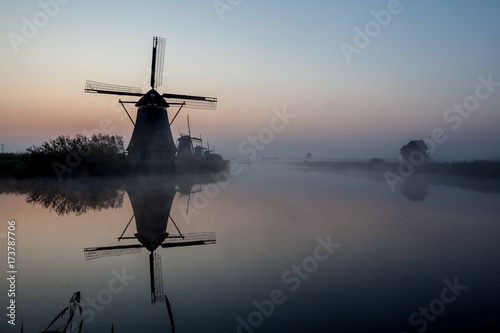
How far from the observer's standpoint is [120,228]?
11.0 m

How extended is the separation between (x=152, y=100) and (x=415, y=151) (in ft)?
179

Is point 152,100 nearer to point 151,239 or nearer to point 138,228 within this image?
point 138,228

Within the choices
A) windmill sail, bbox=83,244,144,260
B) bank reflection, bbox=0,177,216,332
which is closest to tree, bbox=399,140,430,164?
bank reflection, bbox=0,177,216,332

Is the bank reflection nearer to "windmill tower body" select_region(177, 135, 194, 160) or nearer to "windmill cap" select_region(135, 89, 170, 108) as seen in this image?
"windmill cap" select_region(135, 89, 170, 108)

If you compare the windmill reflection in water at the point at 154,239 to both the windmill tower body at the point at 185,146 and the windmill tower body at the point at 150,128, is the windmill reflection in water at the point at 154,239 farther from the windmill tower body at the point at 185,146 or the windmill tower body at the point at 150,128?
the windmill tower body at the point at 185,146

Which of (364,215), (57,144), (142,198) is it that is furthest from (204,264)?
(57,144)

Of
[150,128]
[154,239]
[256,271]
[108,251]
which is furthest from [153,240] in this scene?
[150,128]

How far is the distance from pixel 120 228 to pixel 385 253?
28.3 feet

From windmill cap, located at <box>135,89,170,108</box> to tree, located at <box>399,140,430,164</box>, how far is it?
163ft

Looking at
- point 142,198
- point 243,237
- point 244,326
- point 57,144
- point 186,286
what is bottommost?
point 244,326

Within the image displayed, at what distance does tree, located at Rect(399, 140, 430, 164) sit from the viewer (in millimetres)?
61362

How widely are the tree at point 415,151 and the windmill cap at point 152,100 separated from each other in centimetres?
4969

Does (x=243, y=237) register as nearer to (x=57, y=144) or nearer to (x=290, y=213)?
(x=290, y=213)

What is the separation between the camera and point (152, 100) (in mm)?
30141
